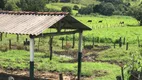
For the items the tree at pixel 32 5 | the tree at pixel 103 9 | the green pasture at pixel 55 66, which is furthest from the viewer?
the tree at pixel 103 9

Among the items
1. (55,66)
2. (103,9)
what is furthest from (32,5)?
(55,66)

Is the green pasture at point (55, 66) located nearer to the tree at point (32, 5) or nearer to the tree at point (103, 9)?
the tree at point (32, 5)

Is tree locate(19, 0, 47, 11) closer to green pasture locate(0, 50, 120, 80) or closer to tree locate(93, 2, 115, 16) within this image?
tree locate(93, 2, 115, 16)

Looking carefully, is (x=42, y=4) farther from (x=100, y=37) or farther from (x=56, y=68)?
(x=56, y=68)

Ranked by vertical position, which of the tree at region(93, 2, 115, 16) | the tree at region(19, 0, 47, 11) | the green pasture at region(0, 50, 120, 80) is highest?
the tree at region(19, 0, 47, 11)

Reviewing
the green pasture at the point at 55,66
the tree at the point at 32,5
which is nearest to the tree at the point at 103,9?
the tree at the point at 32,5

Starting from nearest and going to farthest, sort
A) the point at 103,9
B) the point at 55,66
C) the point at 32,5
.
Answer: the point at 55,66 < the point at 32,5 < the point at 103,9

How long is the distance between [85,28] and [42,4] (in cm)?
5158

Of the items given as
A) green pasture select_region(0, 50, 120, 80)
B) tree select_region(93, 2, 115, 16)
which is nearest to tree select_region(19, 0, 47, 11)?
tree select_region(93, 2, 115, 16)

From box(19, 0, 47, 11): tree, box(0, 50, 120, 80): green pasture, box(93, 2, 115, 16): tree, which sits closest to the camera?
box(0, 50, 120, 80): green pasture

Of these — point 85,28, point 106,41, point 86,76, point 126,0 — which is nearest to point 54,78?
point 86,76

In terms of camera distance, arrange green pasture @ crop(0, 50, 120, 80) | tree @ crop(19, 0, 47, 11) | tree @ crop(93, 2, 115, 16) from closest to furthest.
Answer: green pasture @ crop(0, 50, 120, 80)
tree @ crop(19, 0, 47, 11)
tree @ crop(93, 2, 115, 16)

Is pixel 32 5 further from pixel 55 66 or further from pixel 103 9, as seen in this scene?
pixel 55 66

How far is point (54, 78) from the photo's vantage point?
18.8 meters
